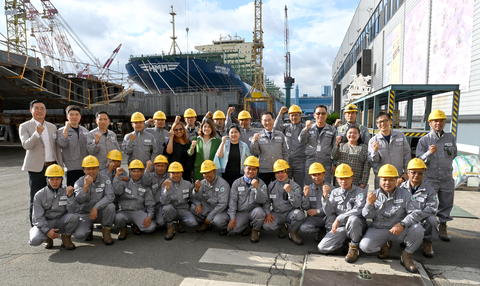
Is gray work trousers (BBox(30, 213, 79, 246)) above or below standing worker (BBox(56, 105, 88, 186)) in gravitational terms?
below

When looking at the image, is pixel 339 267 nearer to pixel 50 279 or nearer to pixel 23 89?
pixel 50 279

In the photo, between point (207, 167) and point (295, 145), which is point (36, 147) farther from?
point (295, 145)

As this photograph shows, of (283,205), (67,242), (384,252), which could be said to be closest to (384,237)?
(384,252)

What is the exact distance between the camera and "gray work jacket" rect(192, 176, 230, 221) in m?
4.61

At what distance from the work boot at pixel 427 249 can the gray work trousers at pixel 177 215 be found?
3336mm

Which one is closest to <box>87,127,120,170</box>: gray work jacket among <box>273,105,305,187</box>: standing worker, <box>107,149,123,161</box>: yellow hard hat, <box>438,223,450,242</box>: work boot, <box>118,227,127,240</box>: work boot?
<box>107,149,123,161</box>: yellow hard hat

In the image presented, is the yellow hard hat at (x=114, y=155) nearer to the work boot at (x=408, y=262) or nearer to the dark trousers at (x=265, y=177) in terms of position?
the dark trousers at (x=265, y=177)

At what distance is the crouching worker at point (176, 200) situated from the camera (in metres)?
4.53

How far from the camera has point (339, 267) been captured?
344 centimetres

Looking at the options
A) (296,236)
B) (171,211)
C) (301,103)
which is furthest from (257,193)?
(301,103)

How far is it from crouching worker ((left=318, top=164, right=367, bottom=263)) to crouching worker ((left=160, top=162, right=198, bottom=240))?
212 centimetres

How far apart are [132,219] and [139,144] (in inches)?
53.7

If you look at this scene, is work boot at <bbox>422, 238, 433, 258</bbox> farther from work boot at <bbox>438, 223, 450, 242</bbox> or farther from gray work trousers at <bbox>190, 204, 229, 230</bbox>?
gray work trousers at <bbox>190, 204, 229, 230</bbox>

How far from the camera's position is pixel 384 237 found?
3607mm
